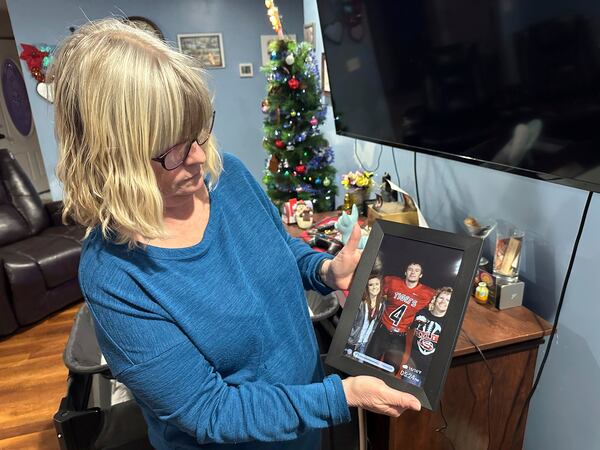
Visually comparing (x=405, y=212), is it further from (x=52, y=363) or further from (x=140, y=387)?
(x=52, y=363)

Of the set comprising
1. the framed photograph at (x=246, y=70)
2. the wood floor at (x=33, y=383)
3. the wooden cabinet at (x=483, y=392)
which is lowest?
the wood floor at (x=33, y=383)

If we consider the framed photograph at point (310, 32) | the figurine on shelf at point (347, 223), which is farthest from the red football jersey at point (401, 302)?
the framed photograph at point (310, 32)

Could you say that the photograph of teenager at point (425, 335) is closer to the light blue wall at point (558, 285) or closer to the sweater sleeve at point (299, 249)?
the sweater sleeve at point (299, 249)

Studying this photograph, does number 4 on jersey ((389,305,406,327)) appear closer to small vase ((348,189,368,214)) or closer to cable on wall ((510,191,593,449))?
cable on wall ((510,191,593,449))

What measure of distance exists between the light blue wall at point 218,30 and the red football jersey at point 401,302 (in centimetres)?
353

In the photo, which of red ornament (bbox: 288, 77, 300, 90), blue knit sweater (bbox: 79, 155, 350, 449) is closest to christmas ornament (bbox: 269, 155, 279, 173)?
red ornament (bbox: 288, 77, 300, 90)

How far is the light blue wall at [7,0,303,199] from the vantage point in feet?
12.3

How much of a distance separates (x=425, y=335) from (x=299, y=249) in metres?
0.39

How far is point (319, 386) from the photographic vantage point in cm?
76

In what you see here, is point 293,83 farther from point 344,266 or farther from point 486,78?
point 344,266

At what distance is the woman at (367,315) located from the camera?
896 millimetres

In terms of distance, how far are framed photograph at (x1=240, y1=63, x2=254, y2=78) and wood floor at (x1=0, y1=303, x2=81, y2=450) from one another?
2674 mm

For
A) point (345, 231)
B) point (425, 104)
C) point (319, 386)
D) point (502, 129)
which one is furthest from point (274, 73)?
point (319, 386)

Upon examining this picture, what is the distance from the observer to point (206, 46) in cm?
412
